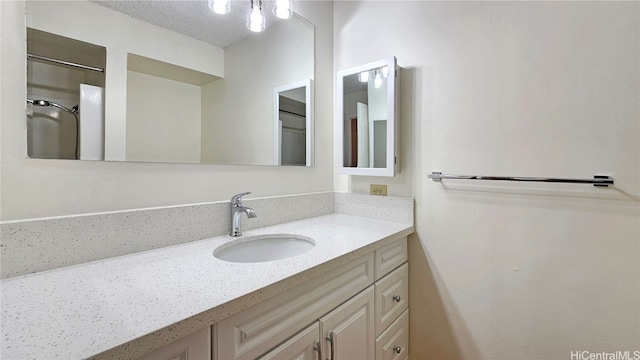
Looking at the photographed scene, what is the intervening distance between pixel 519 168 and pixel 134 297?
142 centimetres

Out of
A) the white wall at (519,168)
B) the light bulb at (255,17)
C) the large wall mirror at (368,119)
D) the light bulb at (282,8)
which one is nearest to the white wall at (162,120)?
the light bulb at (255,17)

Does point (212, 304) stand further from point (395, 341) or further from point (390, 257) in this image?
point (395, 341)

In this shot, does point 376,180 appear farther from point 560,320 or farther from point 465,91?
point 560,320

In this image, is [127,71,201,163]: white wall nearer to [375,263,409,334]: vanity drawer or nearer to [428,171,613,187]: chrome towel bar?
[375,263,409,334]: vanity drawer

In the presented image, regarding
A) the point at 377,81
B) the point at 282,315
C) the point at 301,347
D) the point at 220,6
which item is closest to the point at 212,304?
the point at 282,315

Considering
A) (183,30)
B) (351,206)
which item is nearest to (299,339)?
(351,206)

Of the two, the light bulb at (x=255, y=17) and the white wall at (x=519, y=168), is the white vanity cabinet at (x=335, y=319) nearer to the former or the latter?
the white wall at (x=519, y=168)

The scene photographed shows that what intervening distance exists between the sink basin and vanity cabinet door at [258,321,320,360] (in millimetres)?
354

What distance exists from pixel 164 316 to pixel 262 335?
27 centimetres

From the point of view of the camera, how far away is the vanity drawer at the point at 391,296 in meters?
1.20

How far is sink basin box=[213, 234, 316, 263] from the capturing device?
1.16m

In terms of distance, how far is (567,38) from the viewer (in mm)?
1071

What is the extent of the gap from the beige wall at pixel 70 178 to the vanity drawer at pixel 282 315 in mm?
598

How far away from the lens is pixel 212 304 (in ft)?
2.01
